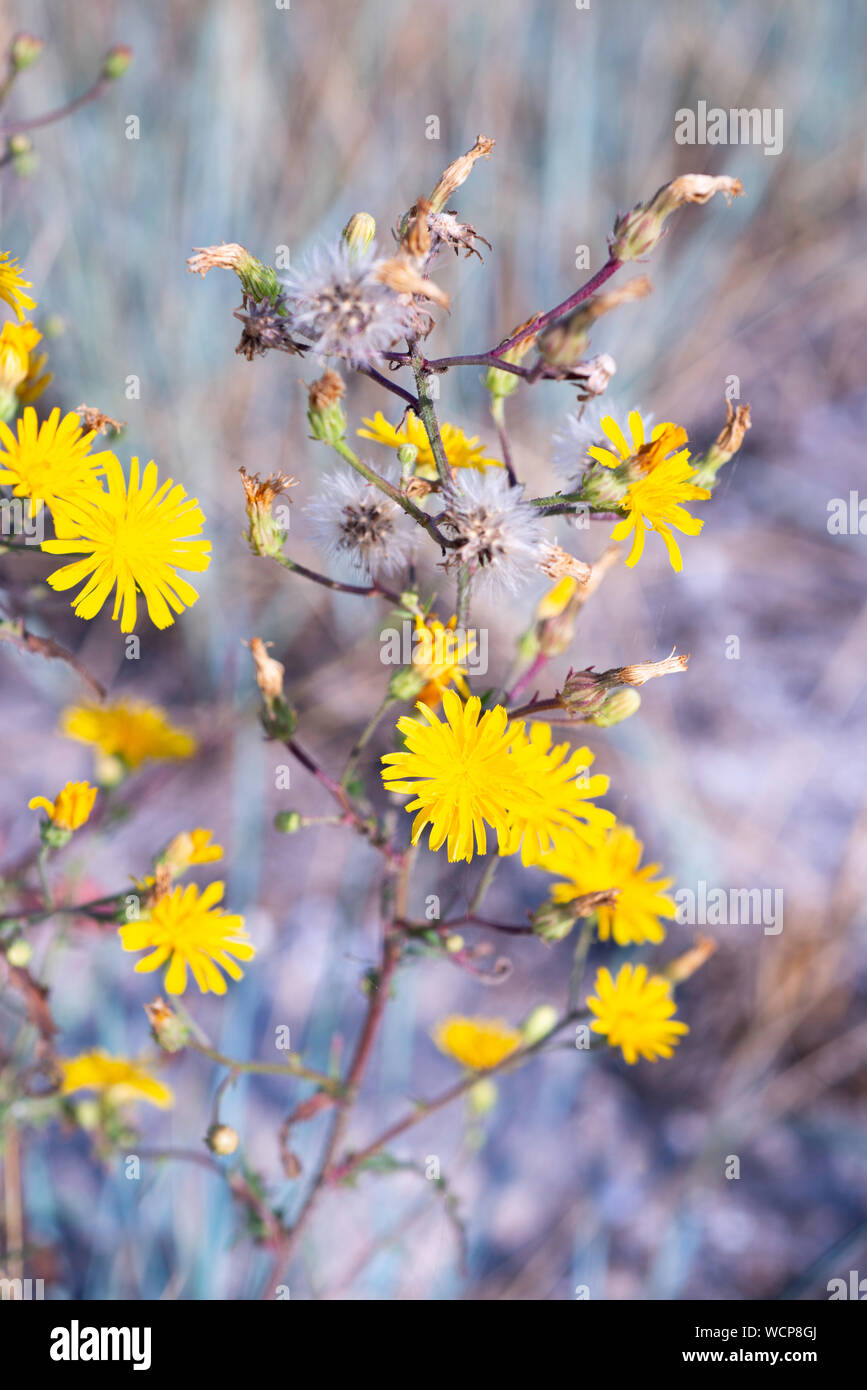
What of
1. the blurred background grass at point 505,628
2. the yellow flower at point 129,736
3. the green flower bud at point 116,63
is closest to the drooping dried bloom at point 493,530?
A: the blurred background grass at point 505,628

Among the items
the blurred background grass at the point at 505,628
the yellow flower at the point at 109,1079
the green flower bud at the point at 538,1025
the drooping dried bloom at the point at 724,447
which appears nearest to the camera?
the drooping dried bloom at the point at 724,447

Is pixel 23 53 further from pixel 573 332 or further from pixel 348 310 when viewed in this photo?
pixel 573 332

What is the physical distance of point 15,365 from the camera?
143 cm

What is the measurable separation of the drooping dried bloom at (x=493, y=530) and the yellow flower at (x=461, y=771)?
181mm

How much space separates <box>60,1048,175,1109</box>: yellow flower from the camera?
1.97 meters

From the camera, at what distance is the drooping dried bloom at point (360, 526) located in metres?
1.42

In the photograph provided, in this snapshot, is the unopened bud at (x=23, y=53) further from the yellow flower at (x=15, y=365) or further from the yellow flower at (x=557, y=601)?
the yellow flower at (x=557, y=601)

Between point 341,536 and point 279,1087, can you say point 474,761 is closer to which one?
point 341,536

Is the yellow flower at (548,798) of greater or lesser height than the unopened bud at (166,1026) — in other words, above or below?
above

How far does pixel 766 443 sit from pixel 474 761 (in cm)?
306

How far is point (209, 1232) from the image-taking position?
7.72 feet

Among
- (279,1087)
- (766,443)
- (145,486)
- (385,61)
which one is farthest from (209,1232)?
(385,61)

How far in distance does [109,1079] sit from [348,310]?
5.43ft

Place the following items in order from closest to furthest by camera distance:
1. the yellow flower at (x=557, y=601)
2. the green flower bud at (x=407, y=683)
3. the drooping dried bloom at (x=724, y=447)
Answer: the green flower bud at (x=407, y=683), the drooping dried bloom at (x=724, y=447), the yellow flower at (x=557, y=601)
